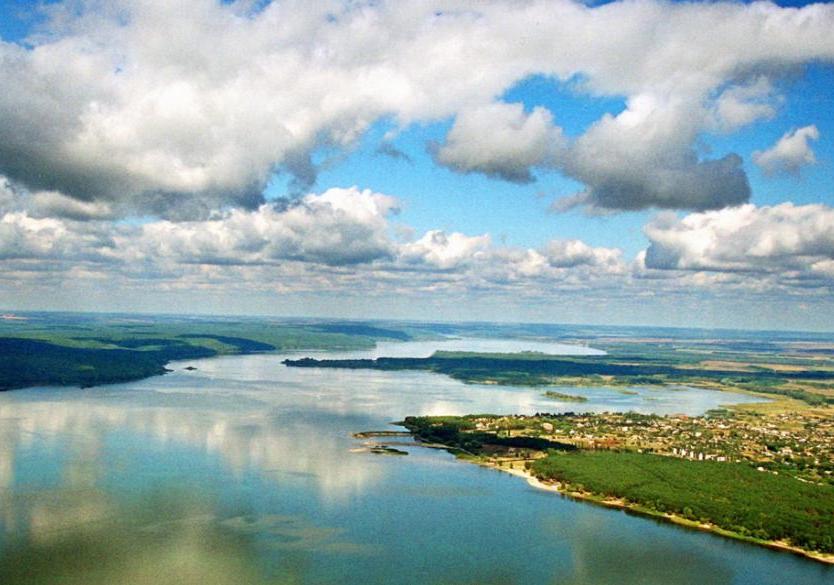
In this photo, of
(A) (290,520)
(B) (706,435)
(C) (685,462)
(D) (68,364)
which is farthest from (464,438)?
(D) (68,364)

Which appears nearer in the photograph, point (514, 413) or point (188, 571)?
point (188, 571)

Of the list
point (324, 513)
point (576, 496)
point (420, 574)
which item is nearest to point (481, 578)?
point (420, 574)

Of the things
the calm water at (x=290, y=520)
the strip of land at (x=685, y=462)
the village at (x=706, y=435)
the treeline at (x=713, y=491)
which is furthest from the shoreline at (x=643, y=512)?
Result: the village at (x=706, y=435)

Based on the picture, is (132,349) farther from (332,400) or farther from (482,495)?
(482,495)

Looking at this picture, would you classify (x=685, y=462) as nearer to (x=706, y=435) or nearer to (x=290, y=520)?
(x=706, y=435)

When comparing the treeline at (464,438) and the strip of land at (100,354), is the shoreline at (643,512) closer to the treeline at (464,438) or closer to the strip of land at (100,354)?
the treeline at (464,438)

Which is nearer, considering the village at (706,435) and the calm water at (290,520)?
the calm water at (290,520)
